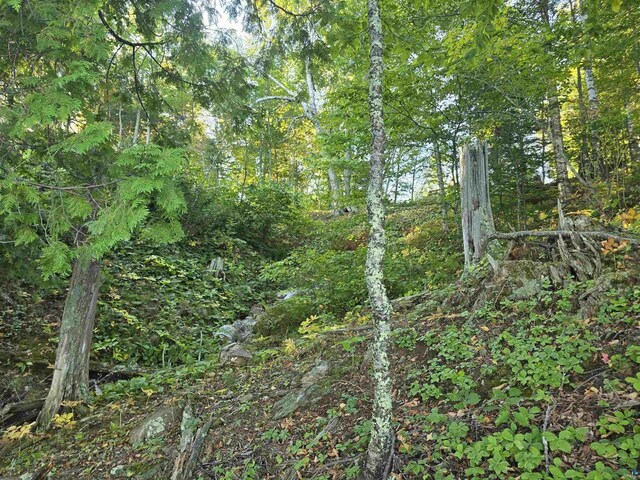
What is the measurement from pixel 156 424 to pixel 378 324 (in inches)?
118

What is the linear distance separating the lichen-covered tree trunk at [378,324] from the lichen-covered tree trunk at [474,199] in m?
3.28

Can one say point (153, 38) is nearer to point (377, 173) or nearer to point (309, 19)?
point (309, 19)

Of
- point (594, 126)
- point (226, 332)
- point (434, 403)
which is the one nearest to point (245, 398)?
point (434, 403)

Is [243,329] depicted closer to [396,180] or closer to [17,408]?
[17,408]

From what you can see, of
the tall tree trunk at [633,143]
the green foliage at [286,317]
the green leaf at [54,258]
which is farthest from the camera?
the tall tree trunk at [633,143]

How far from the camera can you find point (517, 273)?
4098mm

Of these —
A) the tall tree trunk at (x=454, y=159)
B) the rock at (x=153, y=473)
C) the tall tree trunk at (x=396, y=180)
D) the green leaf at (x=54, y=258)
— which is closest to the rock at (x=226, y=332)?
the rock at (x=153, y=473)

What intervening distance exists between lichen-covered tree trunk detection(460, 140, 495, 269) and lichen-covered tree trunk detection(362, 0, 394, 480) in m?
3.28

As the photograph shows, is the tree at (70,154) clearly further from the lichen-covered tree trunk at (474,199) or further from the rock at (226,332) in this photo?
the lichen-covered tree trunk at (474,199)

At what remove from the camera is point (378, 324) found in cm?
256

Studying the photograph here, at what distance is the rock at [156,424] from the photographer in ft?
12.7

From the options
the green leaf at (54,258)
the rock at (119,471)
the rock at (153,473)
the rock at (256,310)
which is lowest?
the rock at (119,471)

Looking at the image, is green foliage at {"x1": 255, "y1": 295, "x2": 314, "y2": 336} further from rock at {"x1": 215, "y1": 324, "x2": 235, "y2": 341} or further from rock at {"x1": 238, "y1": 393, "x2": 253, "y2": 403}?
rock at {"x1": 238, "y1": 393, "x2": 253, "y2": 403}

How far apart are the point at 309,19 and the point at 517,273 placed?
4.17 metres
